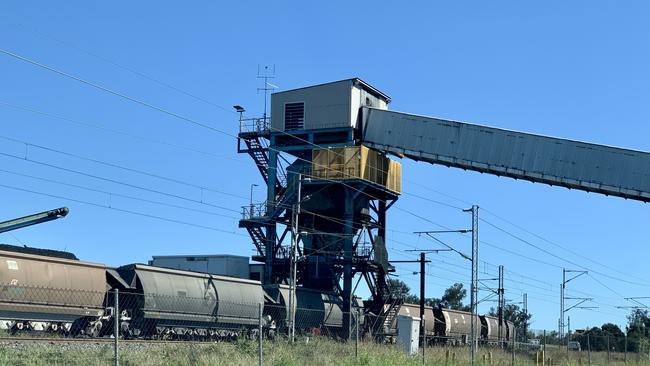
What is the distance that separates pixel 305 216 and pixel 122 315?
24.6 metres

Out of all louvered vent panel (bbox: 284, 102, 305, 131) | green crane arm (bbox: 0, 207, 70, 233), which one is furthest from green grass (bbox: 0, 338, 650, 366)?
louvered vent panel (bbox: 284, 102, 305, 131)

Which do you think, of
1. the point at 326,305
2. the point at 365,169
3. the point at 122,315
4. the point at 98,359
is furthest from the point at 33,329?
the point at 365,169

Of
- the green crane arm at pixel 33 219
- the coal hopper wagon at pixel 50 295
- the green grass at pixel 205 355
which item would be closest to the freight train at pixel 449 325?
the green crane arm at pixel 33 219

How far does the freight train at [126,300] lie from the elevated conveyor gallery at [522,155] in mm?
13795

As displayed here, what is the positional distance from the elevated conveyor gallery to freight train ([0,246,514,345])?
13795 mm

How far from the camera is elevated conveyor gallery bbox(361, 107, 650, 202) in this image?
148 ft

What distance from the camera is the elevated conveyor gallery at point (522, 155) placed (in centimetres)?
4525

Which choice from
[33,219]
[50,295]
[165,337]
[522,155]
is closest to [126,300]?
[165,337]

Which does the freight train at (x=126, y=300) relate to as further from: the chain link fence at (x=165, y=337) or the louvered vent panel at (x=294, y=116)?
the louvered vent panel at (x=294, y=116)

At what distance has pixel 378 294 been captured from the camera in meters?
54.2

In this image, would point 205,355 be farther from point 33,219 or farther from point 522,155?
point 522,155

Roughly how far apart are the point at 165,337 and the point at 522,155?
25745 millimetres

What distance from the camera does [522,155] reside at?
154 ft

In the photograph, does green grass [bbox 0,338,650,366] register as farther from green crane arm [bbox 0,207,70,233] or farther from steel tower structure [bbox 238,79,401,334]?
steel tower structure [bbox 238,79,401,334]
